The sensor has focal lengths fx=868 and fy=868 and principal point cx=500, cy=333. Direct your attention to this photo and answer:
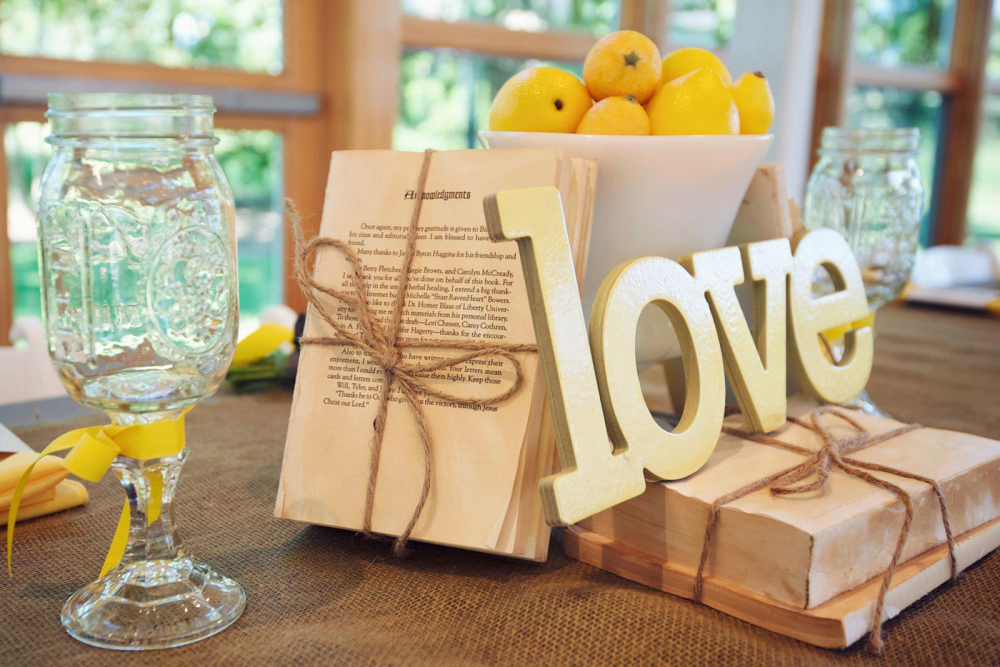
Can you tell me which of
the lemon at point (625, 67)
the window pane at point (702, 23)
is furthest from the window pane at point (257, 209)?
the lemon at point (625, 67)

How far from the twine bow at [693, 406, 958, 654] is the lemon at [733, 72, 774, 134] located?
0.27 metres

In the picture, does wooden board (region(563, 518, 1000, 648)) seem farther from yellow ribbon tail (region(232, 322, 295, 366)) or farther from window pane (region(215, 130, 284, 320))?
window pane (region(215, 130, 284, 320))

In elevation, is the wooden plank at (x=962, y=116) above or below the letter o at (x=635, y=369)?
above

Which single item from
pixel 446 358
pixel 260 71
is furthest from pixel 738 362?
pixel 260 71

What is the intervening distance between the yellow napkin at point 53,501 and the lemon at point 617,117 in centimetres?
52

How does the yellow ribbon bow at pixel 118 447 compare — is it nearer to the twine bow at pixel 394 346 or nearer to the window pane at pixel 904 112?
the twine bow at pixel 394 346

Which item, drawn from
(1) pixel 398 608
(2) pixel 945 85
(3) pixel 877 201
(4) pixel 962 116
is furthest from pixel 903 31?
(1) pixel 398 608

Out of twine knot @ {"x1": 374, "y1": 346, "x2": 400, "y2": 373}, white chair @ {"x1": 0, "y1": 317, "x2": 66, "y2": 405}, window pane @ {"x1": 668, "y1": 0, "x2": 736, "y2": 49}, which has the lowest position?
white chair @ {"x1": 0, "y1": 317, "x2": 66, "y2": 405}

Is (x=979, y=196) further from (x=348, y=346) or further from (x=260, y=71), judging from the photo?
(x=348, y=346)

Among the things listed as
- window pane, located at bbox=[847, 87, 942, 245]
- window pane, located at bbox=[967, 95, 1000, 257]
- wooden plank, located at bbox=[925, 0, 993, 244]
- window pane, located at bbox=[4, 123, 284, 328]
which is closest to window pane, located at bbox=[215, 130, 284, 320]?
window pane, located at bbox=[4, 123, 284, 328]

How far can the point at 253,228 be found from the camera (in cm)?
222

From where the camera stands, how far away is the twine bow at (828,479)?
0.58m

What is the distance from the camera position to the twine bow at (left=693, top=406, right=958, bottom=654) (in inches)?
23.0

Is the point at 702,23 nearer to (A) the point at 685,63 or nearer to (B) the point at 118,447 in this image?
(A) the point at 685,63
